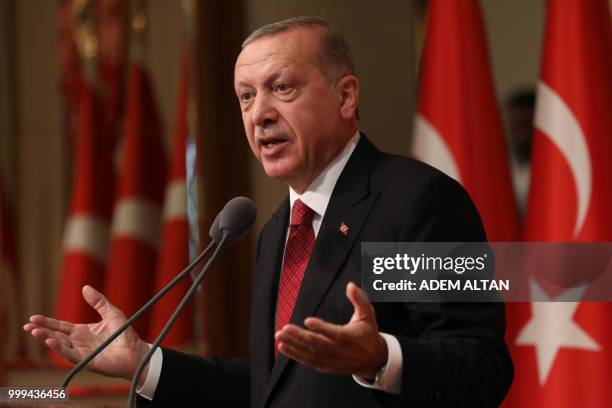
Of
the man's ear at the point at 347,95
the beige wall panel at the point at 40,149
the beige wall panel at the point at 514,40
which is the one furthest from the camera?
the beige wall panel at the point at 40,149

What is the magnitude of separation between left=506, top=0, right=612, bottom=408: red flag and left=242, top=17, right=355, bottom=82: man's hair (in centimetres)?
122

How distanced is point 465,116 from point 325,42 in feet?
4.44

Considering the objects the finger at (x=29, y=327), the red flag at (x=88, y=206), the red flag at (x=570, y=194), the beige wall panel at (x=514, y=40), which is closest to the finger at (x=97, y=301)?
the finger at (x=29, y=327)

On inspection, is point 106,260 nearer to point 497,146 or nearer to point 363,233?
point 497,146

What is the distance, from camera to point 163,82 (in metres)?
4.57

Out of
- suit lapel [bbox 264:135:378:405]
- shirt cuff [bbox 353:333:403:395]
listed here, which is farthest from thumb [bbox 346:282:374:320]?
suit lapel [bbox 264:135:378:405]

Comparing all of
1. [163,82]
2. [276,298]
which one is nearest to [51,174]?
[163,82]

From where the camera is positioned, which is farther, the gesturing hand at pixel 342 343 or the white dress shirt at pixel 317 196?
the white dress shirt at pixel 317 196

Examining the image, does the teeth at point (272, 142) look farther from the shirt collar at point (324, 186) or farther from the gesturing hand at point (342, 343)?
the gesturing hand at point (342, 343)

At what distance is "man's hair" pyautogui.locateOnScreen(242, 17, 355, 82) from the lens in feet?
6.73

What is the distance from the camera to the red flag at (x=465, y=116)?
10.6ft

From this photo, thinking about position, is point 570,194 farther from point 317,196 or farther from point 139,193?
point 139,193

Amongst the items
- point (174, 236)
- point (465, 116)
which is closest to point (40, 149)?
point (174, 236)

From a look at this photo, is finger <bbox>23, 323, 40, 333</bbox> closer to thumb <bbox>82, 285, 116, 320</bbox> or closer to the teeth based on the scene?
thumb <bbox>82, 285, 116, 320</bbox>
